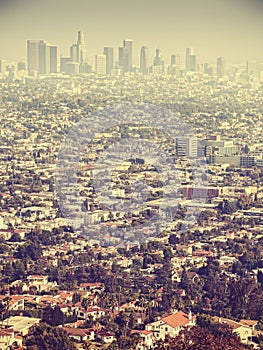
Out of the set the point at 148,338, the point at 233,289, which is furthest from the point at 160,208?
the point at 148,338

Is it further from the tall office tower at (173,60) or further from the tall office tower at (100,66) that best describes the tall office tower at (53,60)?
the tall office tower at (173,60)

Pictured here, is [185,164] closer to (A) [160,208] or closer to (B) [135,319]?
(A) [160,208]

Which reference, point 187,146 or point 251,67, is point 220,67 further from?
point 187,146

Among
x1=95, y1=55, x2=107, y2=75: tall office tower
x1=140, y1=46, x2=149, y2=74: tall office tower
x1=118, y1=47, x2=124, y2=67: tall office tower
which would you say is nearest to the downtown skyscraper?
x1=118, y1=47, x2=124, y2=67: tall office tower

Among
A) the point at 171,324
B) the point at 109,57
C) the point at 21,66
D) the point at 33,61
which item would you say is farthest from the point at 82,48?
the point at 171,324

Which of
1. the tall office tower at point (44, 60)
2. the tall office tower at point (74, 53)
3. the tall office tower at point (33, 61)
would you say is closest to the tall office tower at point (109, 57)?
the tall office tower at point (74, 53)

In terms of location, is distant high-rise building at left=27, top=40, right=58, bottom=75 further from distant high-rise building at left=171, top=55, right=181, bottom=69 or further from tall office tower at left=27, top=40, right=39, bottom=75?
distant high-rise building at left=171, top=55, right=181, bottom=69
